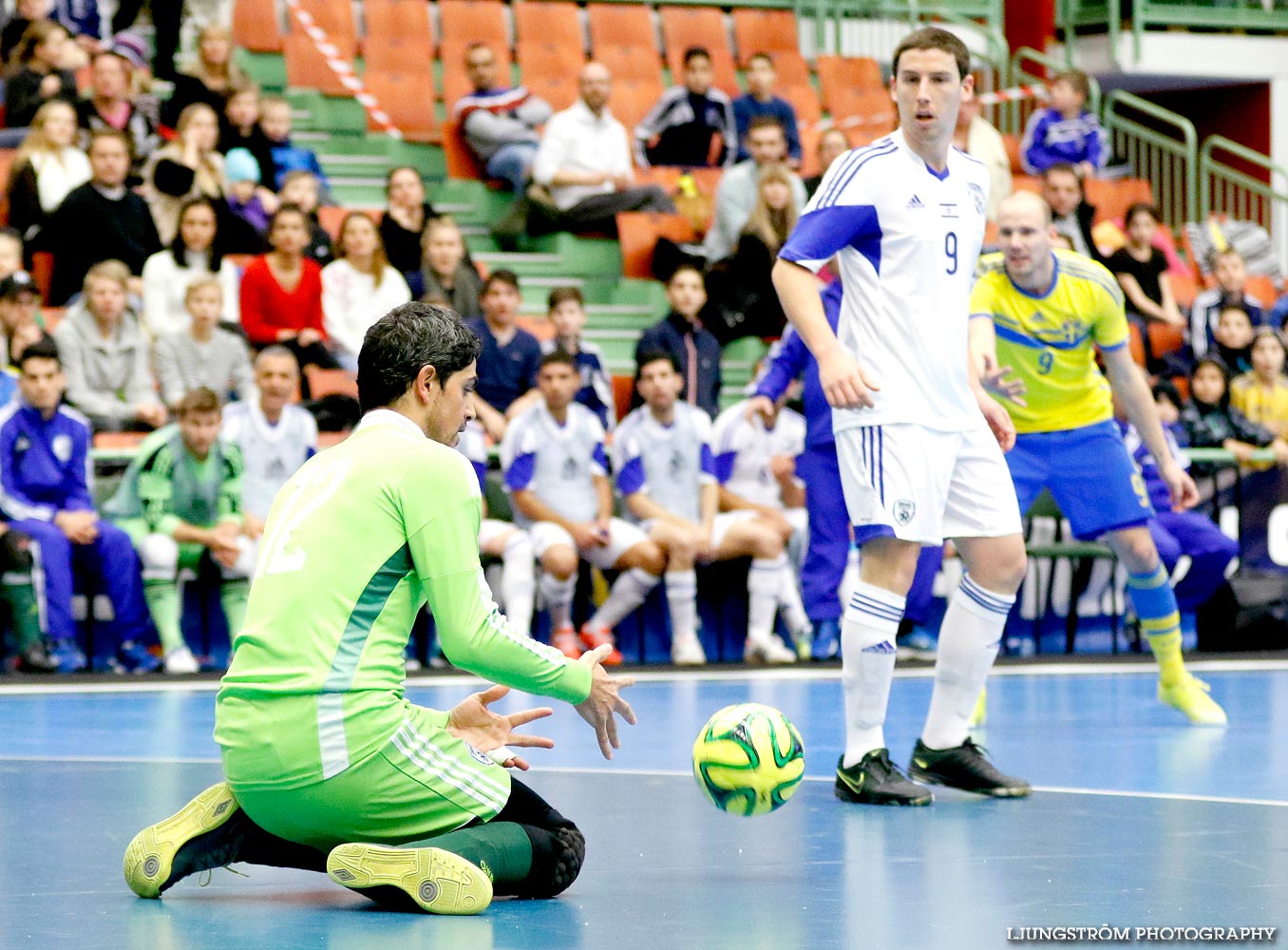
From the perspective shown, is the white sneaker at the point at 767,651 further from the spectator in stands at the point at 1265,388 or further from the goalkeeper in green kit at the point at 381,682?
the goalkeeper in green kit at the point at 381,682

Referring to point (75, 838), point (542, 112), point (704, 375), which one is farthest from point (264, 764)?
point (542, 112)

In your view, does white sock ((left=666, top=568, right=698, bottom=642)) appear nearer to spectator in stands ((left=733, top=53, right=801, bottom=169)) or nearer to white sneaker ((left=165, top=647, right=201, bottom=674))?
white sneaker ((left=165, top=647, right=201, bottom=674))

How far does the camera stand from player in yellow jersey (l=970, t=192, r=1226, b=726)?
24.6 ft

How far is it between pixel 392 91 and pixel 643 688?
7.54 meters

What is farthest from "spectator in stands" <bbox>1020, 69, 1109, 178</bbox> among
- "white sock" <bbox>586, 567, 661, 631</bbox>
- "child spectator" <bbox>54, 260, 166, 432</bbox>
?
"child spectator" <bbox>54, 260, 166, 432</bbox>

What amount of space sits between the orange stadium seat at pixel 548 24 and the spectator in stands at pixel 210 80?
3360 mm

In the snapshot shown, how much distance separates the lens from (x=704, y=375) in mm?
12453

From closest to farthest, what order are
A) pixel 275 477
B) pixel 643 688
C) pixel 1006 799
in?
pixel 1006 799, pixel 643 688, pixel 275 477

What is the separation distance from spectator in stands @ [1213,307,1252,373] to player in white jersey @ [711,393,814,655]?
3.71 m

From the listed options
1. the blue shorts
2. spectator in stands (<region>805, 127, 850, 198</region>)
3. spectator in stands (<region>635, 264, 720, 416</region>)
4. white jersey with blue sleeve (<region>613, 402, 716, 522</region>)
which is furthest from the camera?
spectator in stands (<region>805, 127, 850, 198</region>)

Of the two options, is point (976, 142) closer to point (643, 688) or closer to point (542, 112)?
point (542, 112)

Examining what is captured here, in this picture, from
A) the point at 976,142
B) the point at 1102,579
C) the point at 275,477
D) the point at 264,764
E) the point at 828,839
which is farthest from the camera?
the point at 976,142

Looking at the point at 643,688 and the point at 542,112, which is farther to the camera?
the point at 542,112

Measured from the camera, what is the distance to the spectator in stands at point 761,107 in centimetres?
1553
